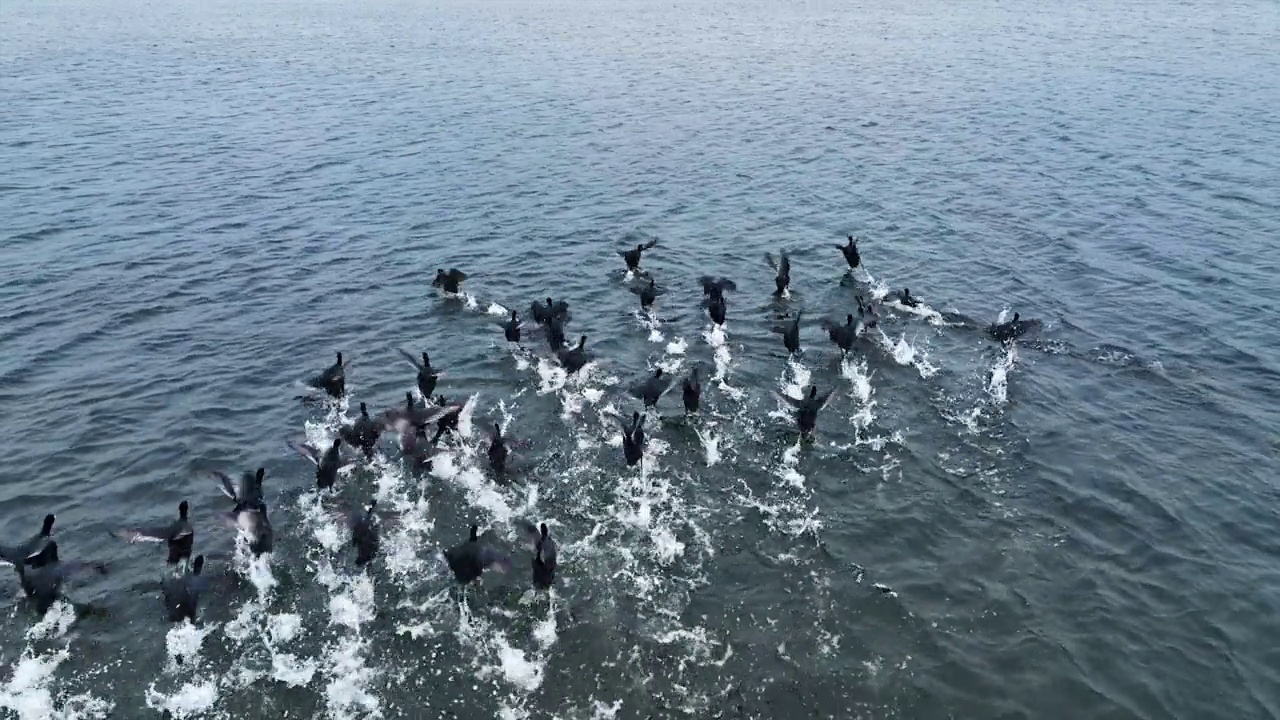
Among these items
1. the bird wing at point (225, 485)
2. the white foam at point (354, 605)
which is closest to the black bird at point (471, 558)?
the white foam at point (354, 605)

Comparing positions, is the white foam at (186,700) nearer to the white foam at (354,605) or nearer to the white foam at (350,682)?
the white foam at (350,682)

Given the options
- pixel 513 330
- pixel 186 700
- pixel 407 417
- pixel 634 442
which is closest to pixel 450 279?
pixel 513 330

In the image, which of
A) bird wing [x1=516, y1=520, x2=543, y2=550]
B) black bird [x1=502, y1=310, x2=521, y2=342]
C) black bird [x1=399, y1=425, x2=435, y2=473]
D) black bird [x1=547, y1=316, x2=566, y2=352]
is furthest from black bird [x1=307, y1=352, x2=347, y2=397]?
bird wing [x1=516, y1=520, x2=543, y2=550]

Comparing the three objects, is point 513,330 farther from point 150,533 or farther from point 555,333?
point 150,533

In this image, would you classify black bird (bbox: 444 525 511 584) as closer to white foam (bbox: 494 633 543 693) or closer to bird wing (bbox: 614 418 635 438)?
white foam (bbox: 494 633 543 693)

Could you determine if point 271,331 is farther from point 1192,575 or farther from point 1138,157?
point 1138,157

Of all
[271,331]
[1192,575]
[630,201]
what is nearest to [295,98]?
[630,201]
